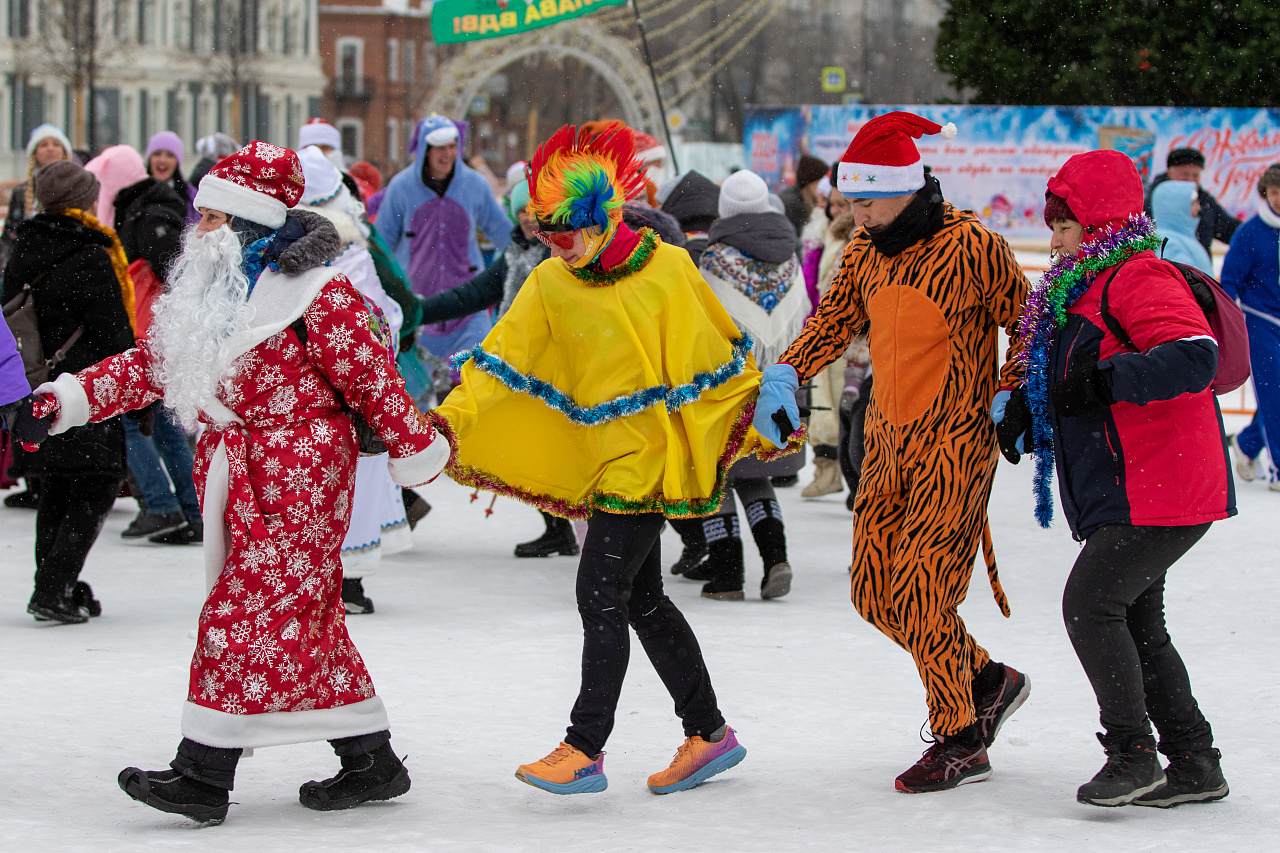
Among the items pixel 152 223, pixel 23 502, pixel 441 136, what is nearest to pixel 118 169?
pixel 152 223

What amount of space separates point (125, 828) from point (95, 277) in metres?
3.00

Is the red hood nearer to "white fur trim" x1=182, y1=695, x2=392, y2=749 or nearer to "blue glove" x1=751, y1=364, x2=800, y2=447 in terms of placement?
"blue glove" x1=751, y1=364, x2=800, y2=447

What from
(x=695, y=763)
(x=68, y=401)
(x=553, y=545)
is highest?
(x=68, y=401)

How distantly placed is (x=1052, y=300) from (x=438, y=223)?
5592 millimetres

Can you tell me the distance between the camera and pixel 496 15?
1221 cm

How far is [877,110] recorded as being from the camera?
19.8m

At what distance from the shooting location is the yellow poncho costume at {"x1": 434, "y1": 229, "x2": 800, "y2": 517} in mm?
3777

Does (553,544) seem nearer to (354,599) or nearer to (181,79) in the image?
(354,599)

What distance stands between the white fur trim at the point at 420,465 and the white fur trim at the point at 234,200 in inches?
26.2

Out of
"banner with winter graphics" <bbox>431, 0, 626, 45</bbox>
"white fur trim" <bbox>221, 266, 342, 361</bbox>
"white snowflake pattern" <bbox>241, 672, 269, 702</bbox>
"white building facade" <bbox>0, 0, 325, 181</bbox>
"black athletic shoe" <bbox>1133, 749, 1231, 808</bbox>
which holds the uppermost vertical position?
"banner with winter graphics" <bbox>431, 0, 626, 45</bbox>

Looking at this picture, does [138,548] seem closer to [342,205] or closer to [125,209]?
[125,209]

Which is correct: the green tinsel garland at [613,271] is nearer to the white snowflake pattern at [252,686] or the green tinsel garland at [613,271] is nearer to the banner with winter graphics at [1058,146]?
the white snowflake pattern at [252,686]

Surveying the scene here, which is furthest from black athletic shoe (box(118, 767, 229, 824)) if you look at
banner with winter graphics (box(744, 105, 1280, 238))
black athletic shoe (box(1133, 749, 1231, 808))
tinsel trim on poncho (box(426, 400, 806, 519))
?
banner with winter graphics (box(744, 105, 1280, 238))

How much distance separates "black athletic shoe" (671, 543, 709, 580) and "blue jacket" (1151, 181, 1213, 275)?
352cm
